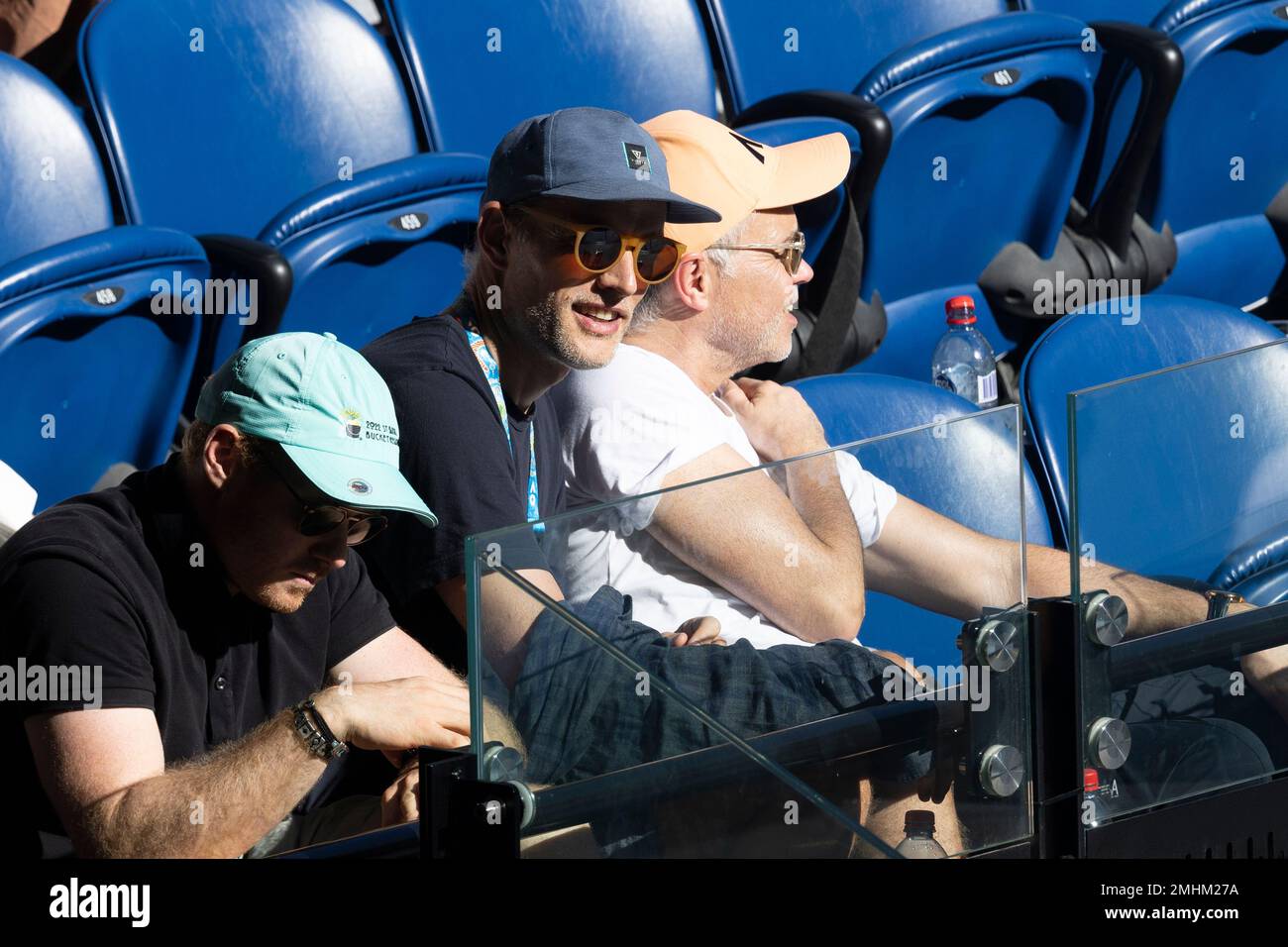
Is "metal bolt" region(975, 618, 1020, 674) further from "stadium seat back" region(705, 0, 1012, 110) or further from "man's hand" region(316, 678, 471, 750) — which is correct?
"stadium seat back" region(705, 0, 1012, 110)

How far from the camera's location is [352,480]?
1542mm

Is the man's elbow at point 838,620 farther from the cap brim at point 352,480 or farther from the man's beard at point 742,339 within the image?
the man's beard at point 742,339

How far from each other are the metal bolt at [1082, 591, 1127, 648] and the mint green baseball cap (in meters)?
0.63

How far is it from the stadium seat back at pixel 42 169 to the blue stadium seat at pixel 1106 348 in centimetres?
143

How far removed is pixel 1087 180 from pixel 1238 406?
6.82ft

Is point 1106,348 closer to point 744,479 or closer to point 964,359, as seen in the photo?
point 964,359

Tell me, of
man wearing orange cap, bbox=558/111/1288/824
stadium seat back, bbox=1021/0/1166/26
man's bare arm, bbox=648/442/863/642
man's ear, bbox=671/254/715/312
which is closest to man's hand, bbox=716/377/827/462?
man wearing orange cap, bbox=558/111/1288/824

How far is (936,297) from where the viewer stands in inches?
128

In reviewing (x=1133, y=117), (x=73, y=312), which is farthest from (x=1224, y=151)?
(x=73, y=312)

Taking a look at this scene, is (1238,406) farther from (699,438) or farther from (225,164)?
(225,164)

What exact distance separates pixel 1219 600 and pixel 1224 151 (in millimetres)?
2449

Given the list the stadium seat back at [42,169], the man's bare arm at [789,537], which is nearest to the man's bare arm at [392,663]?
the man's bare arm at [789,537]

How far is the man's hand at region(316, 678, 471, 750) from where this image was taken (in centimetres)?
152
